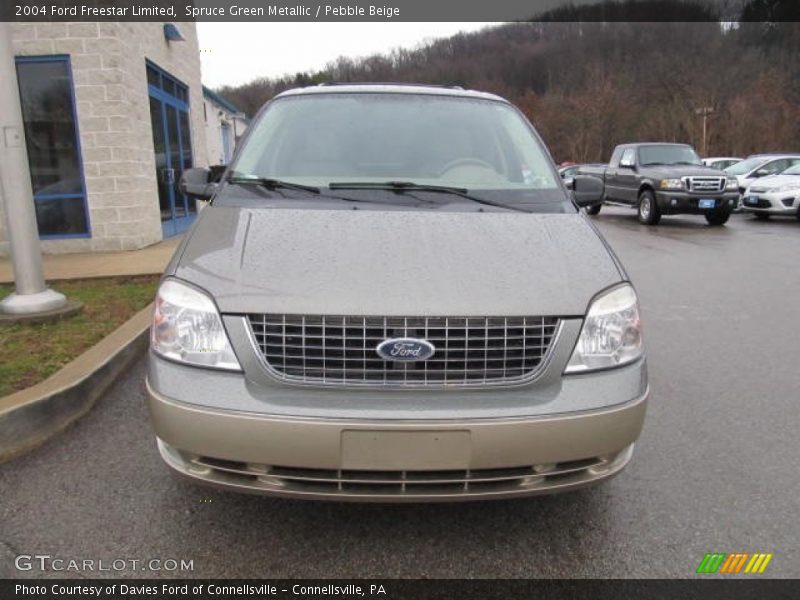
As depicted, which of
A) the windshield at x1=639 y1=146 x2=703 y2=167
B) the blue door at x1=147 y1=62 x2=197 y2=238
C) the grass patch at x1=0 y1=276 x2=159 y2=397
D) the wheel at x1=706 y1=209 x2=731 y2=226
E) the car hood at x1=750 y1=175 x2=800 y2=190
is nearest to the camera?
the grass patch at x1=0 y1=276 x2=159 y2=397

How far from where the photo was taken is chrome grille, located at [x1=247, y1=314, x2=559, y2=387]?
7.00 ft

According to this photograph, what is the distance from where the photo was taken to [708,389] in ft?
13.4

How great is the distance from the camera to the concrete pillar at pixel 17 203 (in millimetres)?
4883

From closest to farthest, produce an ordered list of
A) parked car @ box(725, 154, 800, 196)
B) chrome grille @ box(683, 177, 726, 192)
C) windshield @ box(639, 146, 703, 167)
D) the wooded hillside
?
chrome grille @ box(683, 177, 726, 192) → windshield @ box(639, 146, 703, 167) → parked car @ box(725, 154, 800, 196) → the wooded hillside

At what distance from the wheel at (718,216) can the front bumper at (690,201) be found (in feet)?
0.71

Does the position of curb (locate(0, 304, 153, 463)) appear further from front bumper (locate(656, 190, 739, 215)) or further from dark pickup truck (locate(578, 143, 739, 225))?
front bumper (locate(656, 190, 739, 215))

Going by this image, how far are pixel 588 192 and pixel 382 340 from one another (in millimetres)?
2169

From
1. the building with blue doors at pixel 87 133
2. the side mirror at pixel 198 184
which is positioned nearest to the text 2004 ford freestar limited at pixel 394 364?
the side mirror at pixel 198 184

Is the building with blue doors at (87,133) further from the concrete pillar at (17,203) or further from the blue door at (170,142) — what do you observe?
the concrete pillar at (17,203)

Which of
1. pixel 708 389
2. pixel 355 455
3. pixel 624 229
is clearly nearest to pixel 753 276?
pixel 708 389

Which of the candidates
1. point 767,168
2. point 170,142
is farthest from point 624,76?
point 170,142

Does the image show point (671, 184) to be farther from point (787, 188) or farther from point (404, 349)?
point (404, 349)

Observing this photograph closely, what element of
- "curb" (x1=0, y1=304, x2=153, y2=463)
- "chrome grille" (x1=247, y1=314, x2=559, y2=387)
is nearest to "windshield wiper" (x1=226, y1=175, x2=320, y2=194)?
"chrome grille" (x1=247, y1=314, x2=559, y2=387)

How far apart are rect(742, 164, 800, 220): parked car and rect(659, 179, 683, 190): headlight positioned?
9.33ft
